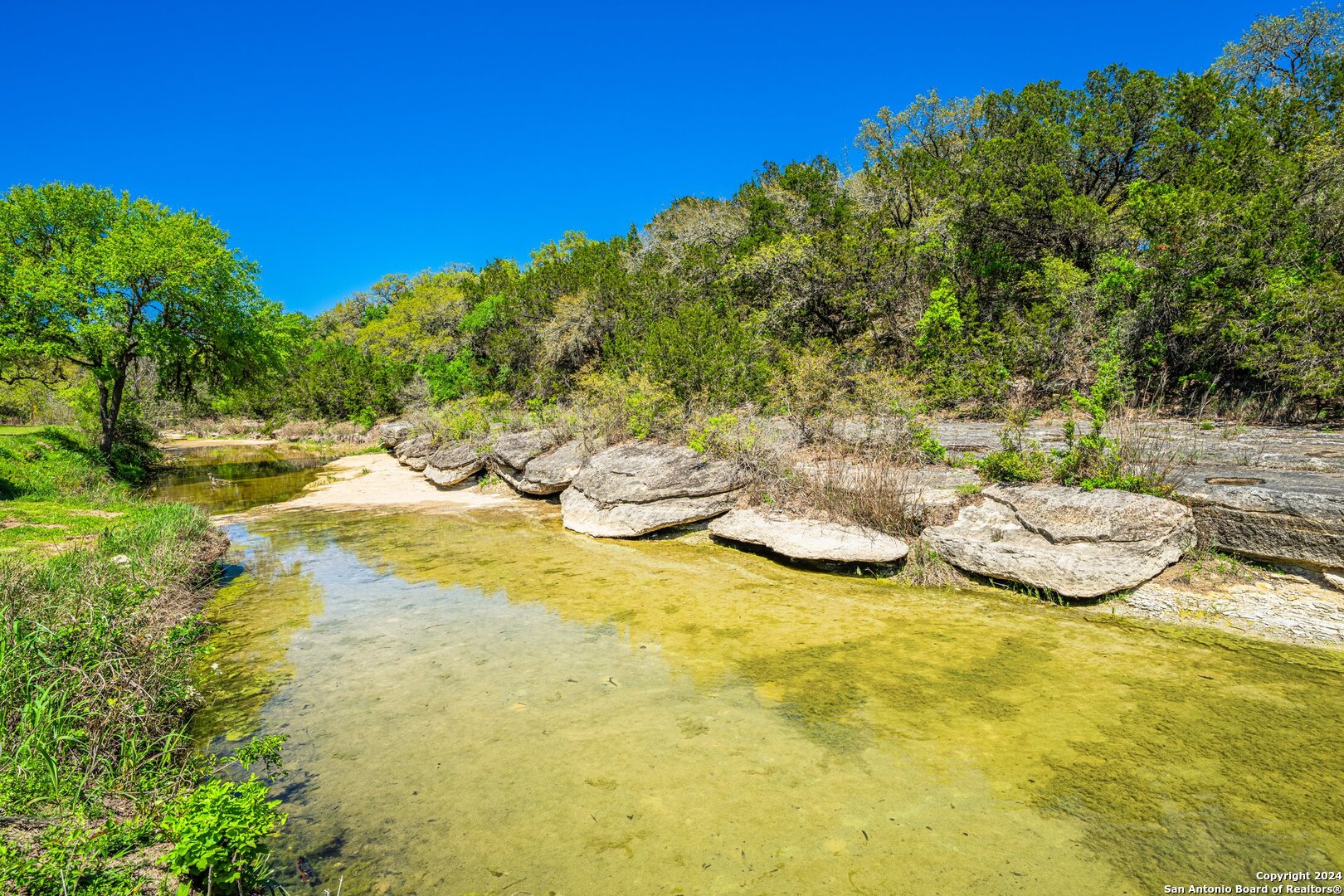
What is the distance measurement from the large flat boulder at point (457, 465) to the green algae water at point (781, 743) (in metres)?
10.7

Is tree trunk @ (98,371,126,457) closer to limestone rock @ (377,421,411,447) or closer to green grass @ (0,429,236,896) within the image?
limestone rock @ (377,421,411,447)

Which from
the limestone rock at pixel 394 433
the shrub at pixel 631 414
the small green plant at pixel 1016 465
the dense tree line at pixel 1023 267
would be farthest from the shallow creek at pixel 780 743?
the limestone rock at pixel 394 433

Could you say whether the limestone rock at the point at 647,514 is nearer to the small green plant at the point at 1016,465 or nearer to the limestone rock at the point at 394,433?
the small green plant at the point at 1016,465

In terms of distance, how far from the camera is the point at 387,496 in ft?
55.5

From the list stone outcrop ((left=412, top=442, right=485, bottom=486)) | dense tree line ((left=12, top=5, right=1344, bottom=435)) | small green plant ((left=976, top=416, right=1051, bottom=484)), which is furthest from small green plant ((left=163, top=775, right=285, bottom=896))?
stone outcrop ((left=412, top=442, right=485, bottom=486))

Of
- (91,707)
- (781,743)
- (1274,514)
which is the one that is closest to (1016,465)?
(1274,514)

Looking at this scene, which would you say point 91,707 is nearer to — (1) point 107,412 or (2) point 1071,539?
(2) point 1071,539

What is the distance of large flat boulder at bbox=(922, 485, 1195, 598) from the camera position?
22.3 ft

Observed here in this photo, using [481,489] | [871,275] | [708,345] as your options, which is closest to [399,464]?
[481,489]

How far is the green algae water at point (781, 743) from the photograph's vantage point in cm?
320

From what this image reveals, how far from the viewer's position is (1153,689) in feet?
16.0

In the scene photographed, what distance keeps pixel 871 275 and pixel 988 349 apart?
442cm

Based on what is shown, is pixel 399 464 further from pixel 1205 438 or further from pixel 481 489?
pixel 1205 438

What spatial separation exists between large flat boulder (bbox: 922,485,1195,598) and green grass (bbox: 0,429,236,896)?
8.18 m
